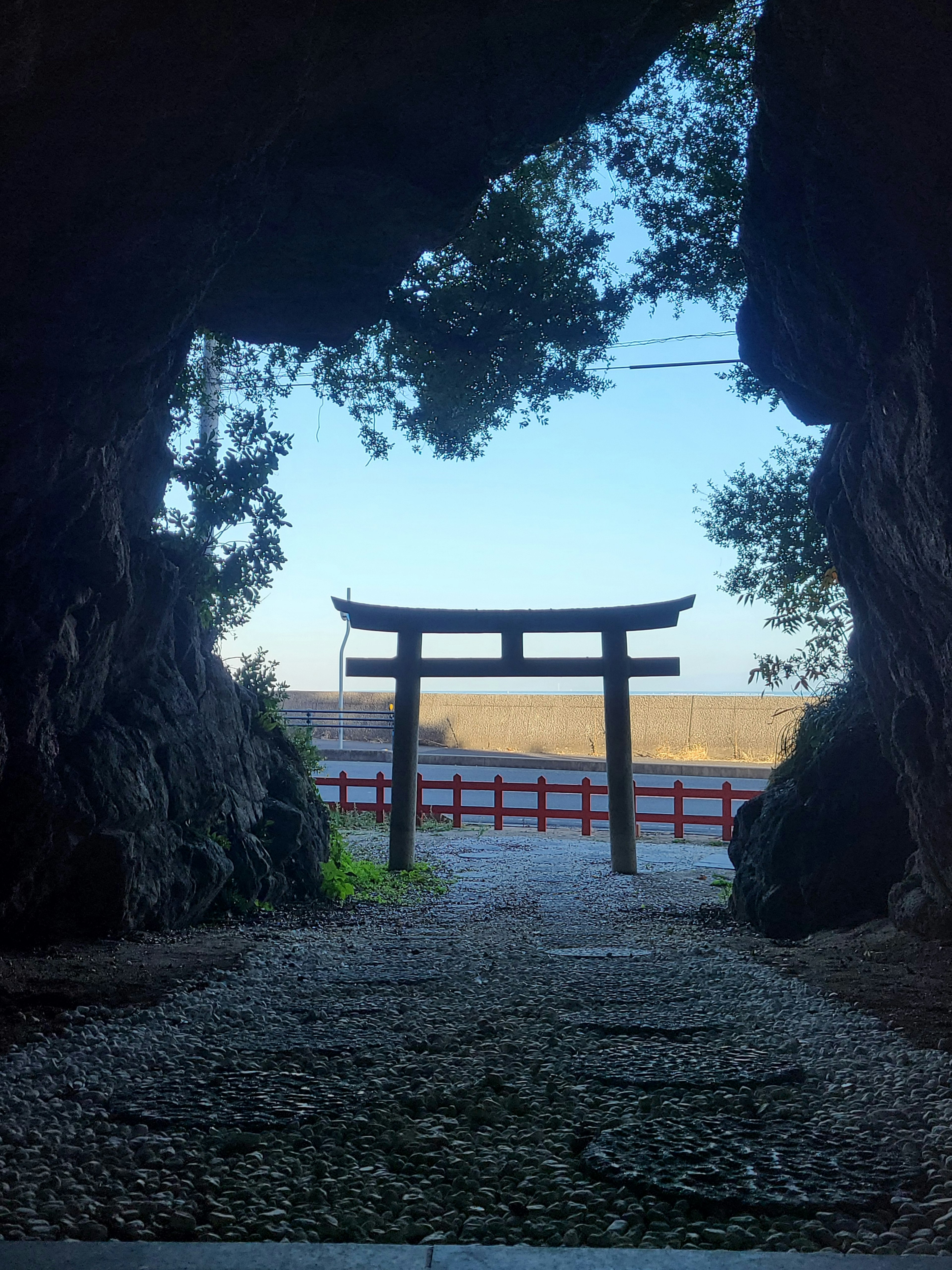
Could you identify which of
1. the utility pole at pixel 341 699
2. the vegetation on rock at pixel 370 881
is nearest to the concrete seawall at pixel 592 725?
the utility pole at pixel 341 699

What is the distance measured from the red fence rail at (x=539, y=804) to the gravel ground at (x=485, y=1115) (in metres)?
10.3

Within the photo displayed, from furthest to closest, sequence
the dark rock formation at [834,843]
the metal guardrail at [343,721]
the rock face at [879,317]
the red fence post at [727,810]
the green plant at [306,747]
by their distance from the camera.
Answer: the red fence post at [727,810]
the metal guardrail at [343,721]
the green plant at [306,747]
the dark rock formation at [834,843]
the rock face at [879,317]

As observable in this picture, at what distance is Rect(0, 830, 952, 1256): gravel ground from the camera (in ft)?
7.22

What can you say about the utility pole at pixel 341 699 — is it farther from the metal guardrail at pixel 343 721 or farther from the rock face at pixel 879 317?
the rock face at pixel 879 317

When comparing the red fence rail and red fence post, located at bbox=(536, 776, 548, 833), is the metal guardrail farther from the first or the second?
red fence post, located at bbox=(536, 776, 548, 833)

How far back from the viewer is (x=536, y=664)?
12125 millimetres

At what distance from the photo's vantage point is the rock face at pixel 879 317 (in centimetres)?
410

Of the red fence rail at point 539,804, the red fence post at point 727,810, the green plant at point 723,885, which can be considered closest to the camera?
the green plant at point 723,885

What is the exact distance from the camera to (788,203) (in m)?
5.37

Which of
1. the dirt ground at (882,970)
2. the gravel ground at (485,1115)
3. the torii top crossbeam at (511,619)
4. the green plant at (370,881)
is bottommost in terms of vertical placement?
the green plant at (370,881)

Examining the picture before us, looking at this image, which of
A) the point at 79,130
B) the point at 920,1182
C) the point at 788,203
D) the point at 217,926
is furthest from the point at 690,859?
the point at 79,130

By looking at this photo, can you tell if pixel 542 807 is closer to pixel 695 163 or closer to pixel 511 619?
pixel 511 619

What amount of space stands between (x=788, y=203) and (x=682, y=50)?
3901mm

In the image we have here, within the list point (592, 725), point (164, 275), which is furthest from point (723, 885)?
point (592, 725)
